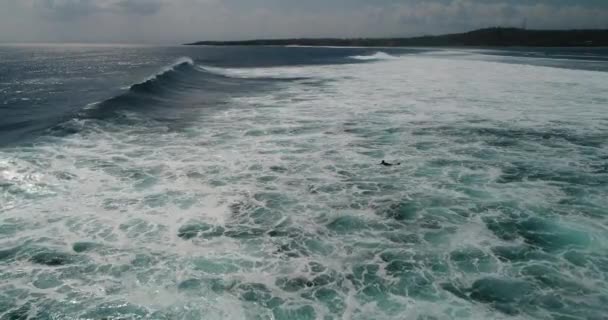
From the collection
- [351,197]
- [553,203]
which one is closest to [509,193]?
[553,203]

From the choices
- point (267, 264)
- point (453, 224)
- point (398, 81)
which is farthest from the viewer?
point (398, 81)

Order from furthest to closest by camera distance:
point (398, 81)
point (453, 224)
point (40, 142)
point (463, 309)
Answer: point (398, 81) → point (40, 142) → point (453, 224) → point (463, 309)

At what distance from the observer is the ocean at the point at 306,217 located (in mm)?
7414

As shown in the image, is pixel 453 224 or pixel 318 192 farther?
pixel 318 192

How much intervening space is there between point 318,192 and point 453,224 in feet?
13.3

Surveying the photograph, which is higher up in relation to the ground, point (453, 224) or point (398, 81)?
point (398, 81)

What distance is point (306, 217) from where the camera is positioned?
34.9 ft

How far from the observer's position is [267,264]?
27.9ft

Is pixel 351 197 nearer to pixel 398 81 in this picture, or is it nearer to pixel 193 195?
pixel 193 195

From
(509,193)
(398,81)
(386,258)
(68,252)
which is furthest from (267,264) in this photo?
(398,81)

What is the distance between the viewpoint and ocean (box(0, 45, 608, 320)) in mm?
7414

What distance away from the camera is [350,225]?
10211 mm

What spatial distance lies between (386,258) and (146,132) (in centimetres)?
1531

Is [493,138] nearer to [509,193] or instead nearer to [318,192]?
[509,193]
